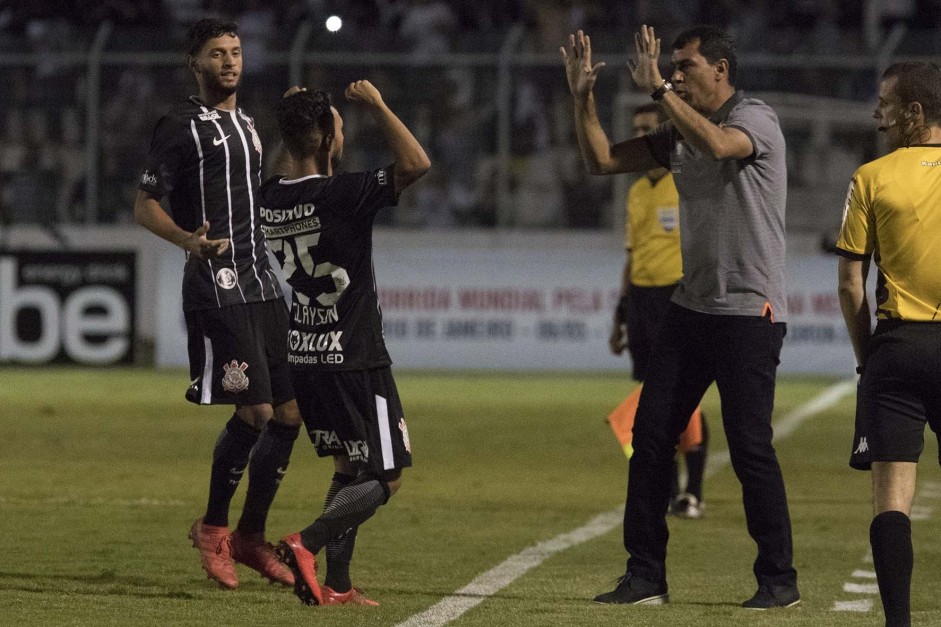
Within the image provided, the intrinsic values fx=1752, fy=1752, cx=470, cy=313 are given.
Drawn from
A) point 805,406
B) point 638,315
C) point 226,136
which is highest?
point 226,136

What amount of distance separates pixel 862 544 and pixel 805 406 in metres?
7.92

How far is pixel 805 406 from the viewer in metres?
16.1

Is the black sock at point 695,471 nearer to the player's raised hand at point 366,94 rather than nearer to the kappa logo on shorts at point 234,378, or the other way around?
the kappa logo on shorts at point 234,378

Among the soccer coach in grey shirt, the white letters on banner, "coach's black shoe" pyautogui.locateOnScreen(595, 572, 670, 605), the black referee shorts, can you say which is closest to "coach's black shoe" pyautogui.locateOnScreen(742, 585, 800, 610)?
the soccer coach in grey shirt

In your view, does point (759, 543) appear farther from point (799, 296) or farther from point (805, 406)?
point (799, 296)

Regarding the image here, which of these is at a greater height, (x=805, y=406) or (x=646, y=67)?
(x=646, y=67)

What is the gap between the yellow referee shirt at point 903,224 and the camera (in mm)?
5355

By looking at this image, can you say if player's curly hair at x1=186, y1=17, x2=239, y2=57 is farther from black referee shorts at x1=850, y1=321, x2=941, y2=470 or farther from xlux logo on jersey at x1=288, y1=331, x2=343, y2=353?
black referee shorts at x1=850, y1=321, x2=941, y2=470

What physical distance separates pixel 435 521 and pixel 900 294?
12.9 ft

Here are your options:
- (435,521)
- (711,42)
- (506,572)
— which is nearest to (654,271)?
(435,521)

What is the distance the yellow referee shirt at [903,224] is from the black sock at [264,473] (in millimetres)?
2669

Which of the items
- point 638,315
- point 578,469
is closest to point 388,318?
point 578,469

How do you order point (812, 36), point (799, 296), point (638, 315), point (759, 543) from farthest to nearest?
point (812, 36)
point (799, 296)
point (638, 315)
point (759, 543)

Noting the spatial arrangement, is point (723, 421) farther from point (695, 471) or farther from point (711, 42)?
point (695, 471)
